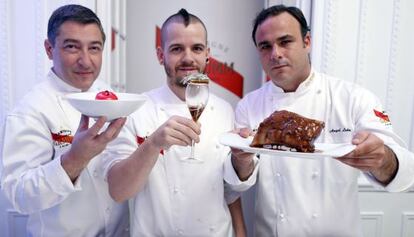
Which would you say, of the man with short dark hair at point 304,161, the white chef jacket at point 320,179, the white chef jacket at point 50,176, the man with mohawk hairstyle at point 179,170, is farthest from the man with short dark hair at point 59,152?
the white chef jacket at point 320,179

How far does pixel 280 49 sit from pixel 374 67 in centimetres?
106

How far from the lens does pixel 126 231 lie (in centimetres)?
175

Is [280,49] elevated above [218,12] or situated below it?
below

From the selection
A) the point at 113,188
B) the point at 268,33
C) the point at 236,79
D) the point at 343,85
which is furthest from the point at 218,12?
the point at 113,188

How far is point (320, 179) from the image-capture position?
1.58 metres

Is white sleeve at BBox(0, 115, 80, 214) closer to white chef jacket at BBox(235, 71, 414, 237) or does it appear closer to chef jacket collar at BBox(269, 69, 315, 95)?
white chef jacket at BBox(235, 71, 414, 237)

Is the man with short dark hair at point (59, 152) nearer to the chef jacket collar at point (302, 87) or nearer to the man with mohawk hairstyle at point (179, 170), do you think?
the man with mohawk hairstyle at point (179, 170)

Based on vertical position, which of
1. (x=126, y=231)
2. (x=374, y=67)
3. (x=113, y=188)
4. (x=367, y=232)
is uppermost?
(x=374, y=67)

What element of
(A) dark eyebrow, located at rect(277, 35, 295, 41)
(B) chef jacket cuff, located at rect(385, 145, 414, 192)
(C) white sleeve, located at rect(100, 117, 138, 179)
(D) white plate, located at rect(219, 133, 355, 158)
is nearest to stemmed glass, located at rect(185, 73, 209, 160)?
(D) white plate, located at rect(219, 133, 355, 158)

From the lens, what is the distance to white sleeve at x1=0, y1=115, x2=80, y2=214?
1278 mm

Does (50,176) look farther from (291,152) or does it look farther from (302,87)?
(302,87)

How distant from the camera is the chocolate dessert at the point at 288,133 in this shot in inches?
48.8

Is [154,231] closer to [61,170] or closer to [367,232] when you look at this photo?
[61,170]

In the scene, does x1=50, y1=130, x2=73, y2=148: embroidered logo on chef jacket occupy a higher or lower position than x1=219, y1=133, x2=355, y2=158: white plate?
lower
